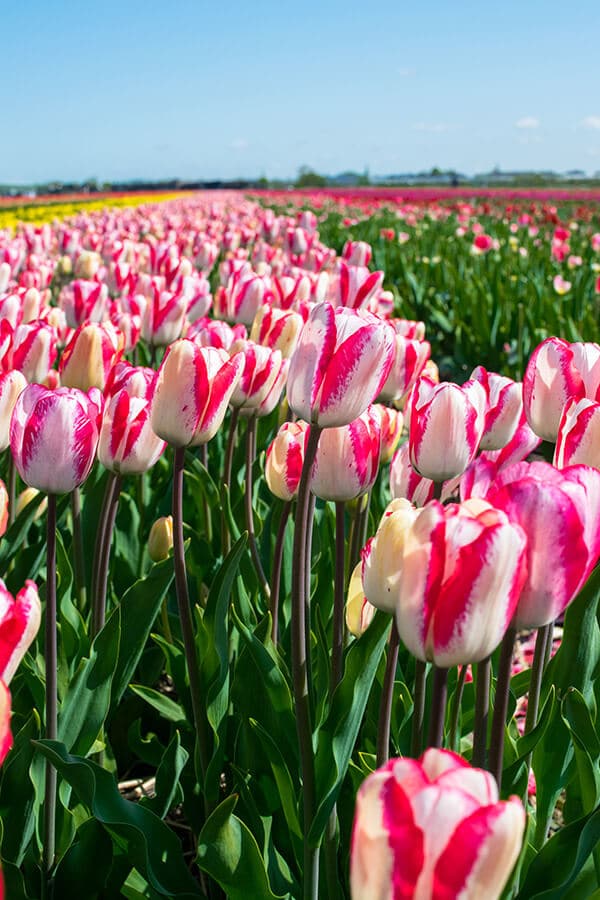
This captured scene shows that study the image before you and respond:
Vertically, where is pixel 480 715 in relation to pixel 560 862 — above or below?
above

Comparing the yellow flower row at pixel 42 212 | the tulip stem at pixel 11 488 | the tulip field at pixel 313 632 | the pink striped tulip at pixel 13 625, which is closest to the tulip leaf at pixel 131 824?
the tulip field at pixel 313 632

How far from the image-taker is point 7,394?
140cm

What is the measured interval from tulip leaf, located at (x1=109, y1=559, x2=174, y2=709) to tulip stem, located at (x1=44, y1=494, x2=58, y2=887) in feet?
0.71

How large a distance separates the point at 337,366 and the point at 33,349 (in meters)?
0.96

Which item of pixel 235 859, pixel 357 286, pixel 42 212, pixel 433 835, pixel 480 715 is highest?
pixel 42 212

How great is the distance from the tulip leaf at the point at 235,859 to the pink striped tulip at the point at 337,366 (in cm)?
49

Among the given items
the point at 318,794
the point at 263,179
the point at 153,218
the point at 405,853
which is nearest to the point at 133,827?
the point at 318,794

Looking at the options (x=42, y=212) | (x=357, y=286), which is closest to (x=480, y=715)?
(x=357, y=286)

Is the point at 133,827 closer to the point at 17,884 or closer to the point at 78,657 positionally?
the point at 17,884

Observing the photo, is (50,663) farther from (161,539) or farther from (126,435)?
(161,539)

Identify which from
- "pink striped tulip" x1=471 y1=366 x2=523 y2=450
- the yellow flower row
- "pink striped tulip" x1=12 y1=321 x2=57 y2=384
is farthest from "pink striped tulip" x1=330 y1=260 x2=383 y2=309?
the yellow flower row

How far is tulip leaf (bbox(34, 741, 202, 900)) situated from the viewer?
40.0 inches

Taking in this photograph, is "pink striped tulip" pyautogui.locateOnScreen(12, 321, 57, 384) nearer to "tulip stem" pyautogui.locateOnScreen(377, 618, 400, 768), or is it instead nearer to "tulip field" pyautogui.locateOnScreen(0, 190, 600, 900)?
"tulip field" pyautogui.locateOnScreen(0, 190, 600, 900)

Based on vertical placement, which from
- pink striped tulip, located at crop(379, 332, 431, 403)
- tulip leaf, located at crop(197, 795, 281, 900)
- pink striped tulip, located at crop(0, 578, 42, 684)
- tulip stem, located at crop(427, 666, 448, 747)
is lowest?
tulip leaf, located at crop(197, 795, 281, 900)
